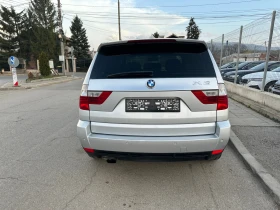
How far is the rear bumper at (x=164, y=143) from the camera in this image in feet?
7.91

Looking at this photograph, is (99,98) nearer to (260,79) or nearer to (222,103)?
(222,103)

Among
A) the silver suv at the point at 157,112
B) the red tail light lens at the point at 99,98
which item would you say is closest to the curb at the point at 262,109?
the silver suv at the point at 157,112

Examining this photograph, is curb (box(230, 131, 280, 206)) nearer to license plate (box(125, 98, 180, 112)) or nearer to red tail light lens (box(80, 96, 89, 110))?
license plate (box(125, 98, 180, 112))

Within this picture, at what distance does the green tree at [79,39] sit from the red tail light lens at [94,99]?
4747 cm

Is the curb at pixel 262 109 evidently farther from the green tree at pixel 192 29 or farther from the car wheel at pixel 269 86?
the green tree at pixel 192 29

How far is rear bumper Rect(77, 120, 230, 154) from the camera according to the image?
2.41 meters

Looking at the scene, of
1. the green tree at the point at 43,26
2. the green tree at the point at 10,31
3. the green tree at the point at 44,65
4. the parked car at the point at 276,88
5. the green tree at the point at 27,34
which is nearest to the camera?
the parked car at the point at 276,88

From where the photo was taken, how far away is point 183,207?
240cm

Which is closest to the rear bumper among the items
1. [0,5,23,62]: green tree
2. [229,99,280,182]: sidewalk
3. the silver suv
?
the silver suv

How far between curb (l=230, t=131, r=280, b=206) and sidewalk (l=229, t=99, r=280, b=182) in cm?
10

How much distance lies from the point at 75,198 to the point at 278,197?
2.40m

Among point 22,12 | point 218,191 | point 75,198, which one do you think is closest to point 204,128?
point 218,191

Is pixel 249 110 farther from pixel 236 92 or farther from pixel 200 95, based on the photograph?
pixel 200 95

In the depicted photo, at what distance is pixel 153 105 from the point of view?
246cm
